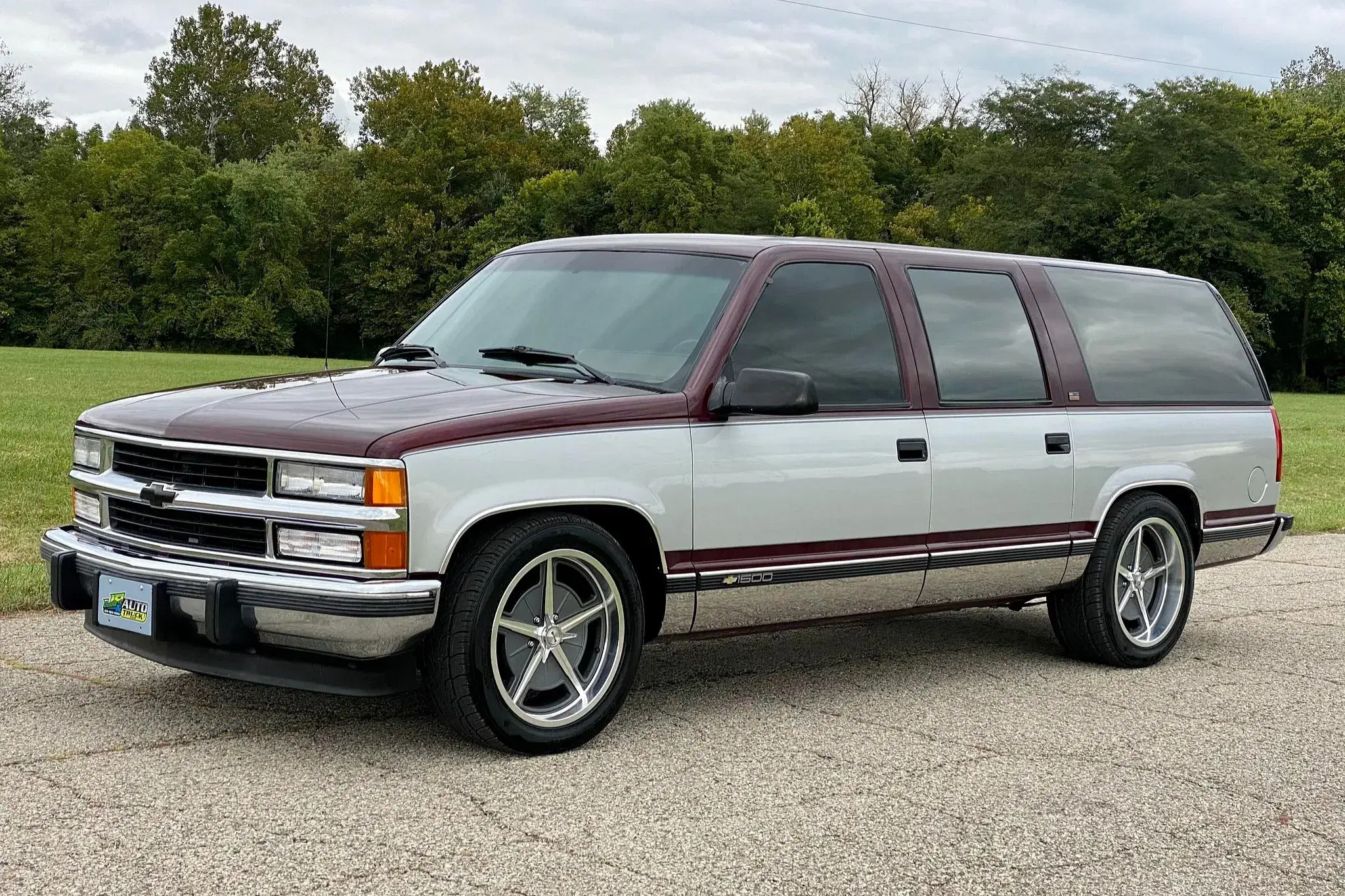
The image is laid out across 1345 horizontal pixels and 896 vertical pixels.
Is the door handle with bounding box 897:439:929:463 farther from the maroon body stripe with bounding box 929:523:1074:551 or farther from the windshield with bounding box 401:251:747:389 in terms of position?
the windshield with bounding box 401:251:747:389

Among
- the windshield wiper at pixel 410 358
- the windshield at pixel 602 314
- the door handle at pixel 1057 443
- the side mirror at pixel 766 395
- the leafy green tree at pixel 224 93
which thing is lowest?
the door handle at pixel 1057 443

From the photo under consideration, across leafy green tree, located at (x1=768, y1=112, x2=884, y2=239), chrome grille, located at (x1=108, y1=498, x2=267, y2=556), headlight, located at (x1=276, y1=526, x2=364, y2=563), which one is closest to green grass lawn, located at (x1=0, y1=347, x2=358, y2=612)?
chrome grille, located at (x1=108, y1=498, x2=267, y2=556)

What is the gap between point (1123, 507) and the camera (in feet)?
22.6

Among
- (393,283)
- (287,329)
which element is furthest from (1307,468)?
(287,329)

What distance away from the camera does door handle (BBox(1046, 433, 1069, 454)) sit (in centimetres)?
649

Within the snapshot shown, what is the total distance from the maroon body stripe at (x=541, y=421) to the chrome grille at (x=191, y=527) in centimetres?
52

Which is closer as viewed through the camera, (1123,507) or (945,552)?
(945,552)

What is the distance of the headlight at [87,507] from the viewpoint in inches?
207

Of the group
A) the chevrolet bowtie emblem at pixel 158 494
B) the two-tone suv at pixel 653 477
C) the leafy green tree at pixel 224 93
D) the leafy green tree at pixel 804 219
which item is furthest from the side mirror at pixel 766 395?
the leafy green tree at pixel 224 93

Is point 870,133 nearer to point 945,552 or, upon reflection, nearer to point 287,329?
point 287,329

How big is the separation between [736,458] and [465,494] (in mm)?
1130

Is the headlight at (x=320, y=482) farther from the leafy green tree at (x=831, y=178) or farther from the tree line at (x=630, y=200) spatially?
the leafy green tree at (x=831, y=178)

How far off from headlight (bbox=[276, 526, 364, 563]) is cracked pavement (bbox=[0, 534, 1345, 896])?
70 centimetres

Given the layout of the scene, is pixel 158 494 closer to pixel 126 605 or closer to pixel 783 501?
pixel 126 605
